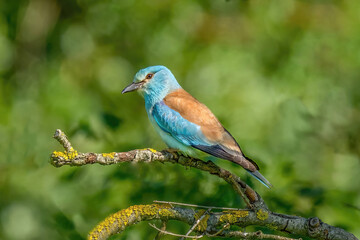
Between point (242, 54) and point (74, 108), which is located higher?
point (242, 54)

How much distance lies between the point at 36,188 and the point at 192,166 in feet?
7.29

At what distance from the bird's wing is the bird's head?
22 centimetres

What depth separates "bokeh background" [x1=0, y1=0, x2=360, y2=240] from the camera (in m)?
4.11

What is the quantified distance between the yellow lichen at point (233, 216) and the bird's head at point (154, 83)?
1811 mm

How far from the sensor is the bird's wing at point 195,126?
4137 mm

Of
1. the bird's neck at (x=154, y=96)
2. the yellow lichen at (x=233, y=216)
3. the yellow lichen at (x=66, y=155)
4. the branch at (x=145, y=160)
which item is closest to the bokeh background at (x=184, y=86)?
the branch at (x=145, y=160)

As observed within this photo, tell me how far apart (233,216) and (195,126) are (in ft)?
4.01

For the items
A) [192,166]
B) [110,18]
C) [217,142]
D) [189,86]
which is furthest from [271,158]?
[110,18]

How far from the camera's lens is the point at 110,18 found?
285 inches

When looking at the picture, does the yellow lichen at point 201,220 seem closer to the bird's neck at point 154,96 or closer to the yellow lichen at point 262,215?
the yellow lichen at point 262,215

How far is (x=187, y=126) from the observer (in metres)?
4.41

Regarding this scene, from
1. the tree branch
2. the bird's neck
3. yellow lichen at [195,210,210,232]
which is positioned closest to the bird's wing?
the bird's neck

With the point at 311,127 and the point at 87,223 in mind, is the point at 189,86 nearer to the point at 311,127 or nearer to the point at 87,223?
the point at 311,127

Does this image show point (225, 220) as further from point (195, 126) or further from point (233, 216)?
point (195, 126)
